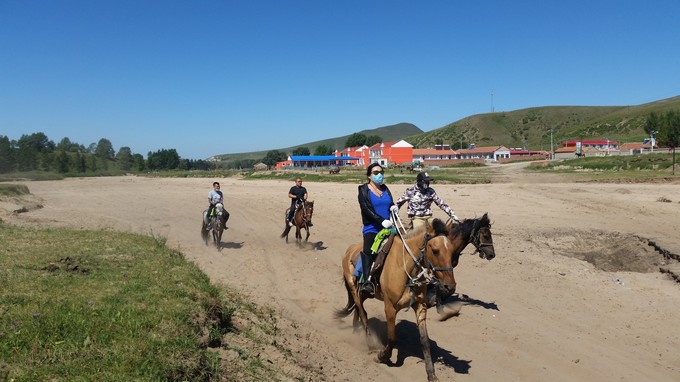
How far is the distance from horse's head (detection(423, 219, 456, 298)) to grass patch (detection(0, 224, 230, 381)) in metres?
3.09

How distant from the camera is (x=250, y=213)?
27062mm

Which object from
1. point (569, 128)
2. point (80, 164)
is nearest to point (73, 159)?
point (80, 164)

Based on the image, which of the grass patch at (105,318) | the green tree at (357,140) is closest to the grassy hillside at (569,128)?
the green tree at (357,140)

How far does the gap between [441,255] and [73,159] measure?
150106 mm

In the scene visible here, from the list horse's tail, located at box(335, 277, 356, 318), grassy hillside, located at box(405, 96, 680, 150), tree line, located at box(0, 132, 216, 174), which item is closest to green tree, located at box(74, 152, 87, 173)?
tree line, located at box(0, 132, 216, 174)

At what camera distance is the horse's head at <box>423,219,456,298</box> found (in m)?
6.47

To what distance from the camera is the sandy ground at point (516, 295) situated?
24.8 feet

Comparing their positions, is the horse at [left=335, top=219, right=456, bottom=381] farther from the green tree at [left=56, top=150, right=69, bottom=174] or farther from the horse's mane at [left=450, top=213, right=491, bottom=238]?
the green tree at [left=56, top=150, right=69, bottom=174]

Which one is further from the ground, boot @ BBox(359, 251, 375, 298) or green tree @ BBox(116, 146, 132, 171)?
green tree @ BBox(116, 146, 132, 171)

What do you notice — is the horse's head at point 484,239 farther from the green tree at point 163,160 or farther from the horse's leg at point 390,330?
the green tree at point 163,160

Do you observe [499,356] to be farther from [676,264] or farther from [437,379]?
[676,264]

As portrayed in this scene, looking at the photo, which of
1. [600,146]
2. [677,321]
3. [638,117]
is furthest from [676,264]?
[638,117]

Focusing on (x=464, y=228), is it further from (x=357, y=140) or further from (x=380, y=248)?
(x=357, y=140)

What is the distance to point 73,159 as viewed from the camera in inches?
5300
